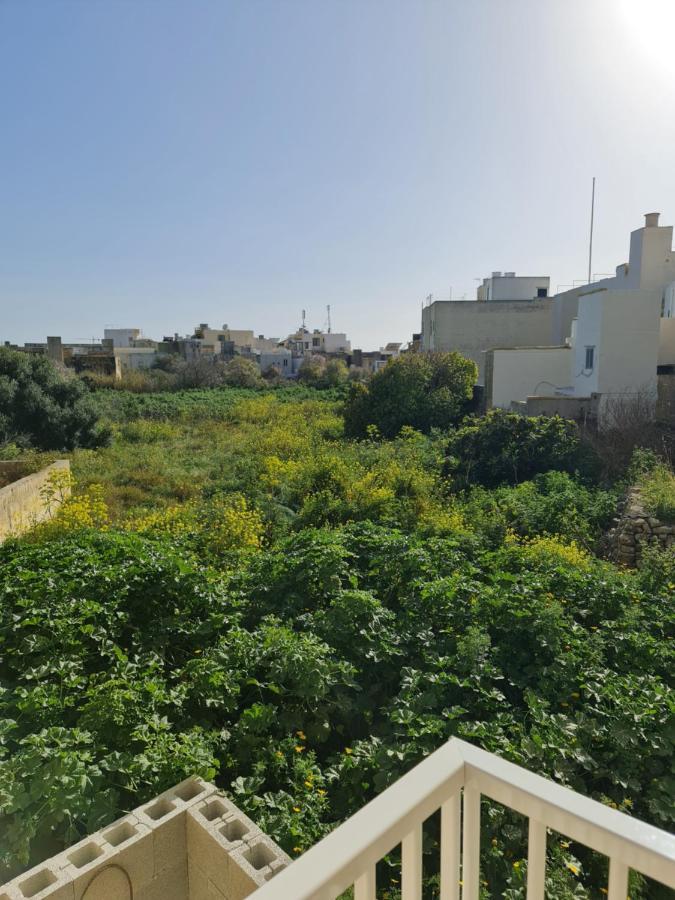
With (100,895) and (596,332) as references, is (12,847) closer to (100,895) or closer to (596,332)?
(100,895)

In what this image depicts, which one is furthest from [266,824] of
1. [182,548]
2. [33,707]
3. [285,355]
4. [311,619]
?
[285,355]

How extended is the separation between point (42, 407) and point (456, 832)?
1677 cm

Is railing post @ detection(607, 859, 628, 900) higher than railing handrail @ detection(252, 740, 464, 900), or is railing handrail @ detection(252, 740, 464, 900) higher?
railing handrail @ detection(252, 740, 464, 900)

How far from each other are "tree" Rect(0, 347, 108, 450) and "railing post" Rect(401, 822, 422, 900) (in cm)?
1620

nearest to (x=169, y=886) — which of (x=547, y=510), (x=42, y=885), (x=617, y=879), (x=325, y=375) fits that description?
(x=42, y=885)

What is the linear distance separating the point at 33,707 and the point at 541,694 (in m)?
3.27

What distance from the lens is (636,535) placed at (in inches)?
346

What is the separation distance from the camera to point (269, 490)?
40.1ft

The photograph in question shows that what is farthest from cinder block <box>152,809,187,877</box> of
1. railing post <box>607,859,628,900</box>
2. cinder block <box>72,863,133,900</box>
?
railing post <box>607,859,628,900</box>

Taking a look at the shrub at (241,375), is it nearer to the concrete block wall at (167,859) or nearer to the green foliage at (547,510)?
the green foliage at (547,510)

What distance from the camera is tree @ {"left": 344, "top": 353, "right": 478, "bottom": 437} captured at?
757 inches

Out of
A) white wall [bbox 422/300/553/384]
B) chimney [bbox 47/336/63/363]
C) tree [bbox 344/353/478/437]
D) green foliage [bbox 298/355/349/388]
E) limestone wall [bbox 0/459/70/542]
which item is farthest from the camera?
green foliage [bbox 298/355/349/388]

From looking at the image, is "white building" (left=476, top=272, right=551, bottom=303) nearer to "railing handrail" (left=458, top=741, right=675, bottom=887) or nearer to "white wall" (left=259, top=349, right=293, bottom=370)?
"white wall" (left=259, top=349, right=293, bottom=370)

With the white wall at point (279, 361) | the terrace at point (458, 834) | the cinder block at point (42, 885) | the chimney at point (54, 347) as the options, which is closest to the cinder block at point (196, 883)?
the cinder block at point (42, 885)
